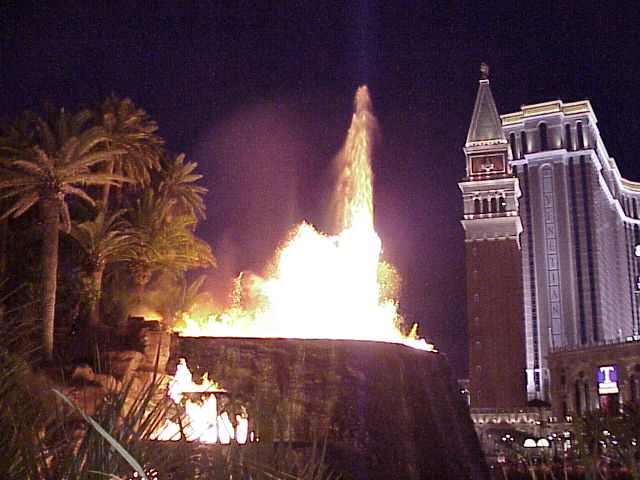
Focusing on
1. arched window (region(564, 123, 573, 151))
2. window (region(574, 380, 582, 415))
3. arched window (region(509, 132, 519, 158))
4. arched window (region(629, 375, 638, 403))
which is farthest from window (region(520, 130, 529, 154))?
arched window (region(629, 375, 638, 403))

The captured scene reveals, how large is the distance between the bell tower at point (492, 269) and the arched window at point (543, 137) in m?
22.8

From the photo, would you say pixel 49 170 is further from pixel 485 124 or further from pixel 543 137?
pixel 543 137

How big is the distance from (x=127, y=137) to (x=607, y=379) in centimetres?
5445

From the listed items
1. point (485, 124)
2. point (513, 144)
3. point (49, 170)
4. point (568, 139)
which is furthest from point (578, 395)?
point (49, 170)

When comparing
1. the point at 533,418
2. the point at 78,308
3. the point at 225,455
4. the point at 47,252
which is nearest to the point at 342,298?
the point at 78,308

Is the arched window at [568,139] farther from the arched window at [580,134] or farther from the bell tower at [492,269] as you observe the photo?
the bell tower at [492,269]

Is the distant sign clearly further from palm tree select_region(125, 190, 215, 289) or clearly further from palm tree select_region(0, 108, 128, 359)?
palm tree select_region(0, 108, 128, 359)

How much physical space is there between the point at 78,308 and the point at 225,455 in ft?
99.9

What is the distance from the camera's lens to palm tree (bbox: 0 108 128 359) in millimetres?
28422

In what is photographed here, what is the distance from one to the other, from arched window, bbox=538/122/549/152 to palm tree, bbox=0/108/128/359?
88879mm

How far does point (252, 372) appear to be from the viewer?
88.8ft

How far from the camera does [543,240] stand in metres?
105

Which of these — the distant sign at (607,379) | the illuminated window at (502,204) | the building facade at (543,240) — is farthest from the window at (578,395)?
the illuminated window at (502,204)

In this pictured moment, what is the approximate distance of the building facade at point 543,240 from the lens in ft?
265
